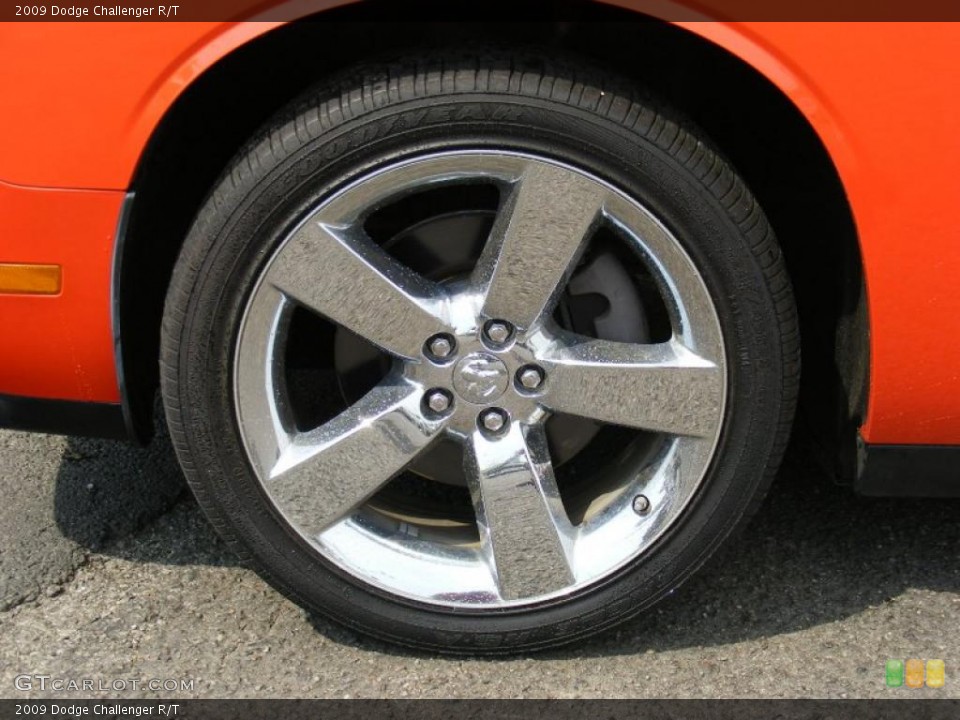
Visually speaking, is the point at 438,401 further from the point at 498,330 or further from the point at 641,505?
the point at 641,505

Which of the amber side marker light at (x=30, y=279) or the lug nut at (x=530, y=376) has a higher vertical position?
the lug nut at (x=530, y=376)

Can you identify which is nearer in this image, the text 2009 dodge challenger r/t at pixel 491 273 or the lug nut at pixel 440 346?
the text 2009 dodge challenger r/t at pixel 491 273

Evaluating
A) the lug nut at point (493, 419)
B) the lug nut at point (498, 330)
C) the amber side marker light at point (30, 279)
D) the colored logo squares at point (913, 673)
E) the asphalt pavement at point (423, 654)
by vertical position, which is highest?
the lug nut at point (498, 330)

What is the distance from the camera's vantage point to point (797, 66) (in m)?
1.63

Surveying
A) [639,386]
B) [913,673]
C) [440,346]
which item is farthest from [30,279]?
[913,673]

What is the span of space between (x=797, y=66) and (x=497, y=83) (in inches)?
16.9

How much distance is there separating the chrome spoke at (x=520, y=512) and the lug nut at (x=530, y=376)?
0.07 metres

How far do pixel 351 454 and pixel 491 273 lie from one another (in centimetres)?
38

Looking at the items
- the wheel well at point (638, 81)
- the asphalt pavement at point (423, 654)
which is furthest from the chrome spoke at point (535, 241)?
the asphalt pavement at point (423, 654)

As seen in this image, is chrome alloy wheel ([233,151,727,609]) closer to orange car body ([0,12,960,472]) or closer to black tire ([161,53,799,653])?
black tire ([161,53,799,653])

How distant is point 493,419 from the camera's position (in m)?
1.91

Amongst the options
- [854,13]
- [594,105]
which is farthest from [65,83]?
[854,13]

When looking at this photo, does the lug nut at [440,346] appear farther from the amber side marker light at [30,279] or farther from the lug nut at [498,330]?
the amber side marker light at [30,279]

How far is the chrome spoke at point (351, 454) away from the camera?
1.91 metres
